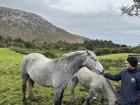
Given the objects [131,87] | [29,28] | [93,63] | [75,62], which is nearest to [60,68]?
[75,62]

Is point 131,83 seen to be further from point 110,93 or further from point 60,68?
point 60,68

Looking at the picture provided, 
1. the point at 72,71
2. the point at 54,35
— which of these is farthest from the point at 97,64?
the point at 54,35

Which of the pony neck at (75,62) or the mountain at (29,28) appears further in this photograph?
the mountain at (29,28)

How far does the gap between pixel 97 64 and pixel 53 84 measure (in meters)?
2.01

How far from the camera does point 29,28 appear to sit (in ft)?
449

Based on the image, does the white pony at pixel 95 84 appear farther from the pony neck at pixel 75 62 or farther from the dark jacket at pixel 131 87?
the dark jacket at pixel 131 87

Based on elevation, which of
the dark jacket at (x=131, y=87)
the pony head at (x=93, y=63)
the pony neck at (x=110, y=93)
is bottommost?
the pony neck at (x=110, y=93)

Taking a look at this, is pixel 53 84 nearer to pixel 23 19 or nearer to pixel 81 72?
pixel 81 72

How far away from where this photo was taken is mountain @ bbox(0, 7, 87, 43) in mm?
124238

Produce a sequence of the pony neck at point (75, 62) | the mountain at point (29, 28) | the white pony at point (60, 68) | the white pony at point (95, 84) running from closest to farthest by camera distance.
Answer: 1. the white pony at point (60, 68)
2. the pony neck at point (75, 62)
3. the white pony at point (95, 84)
4. the mountain at point (29, 28)

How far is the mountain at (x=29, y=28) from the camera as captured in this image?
124m

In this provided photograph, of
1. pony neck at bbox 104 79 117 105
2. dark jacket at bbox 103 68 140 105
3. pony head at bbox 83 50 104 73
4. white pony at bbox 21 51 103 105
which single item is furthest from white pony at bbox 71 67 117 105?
dark jacket at bbox 103 68 140 105

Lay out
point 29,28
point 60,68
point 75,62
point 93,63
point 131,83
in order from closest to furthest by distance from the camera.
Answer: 1. point 131,83
2. point 93,63
3. point 75,62
4. point 60,68
5. point 29,28

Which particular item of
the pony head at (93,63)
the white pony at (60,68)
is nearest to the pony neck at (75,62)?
the white pony at (60,68)
